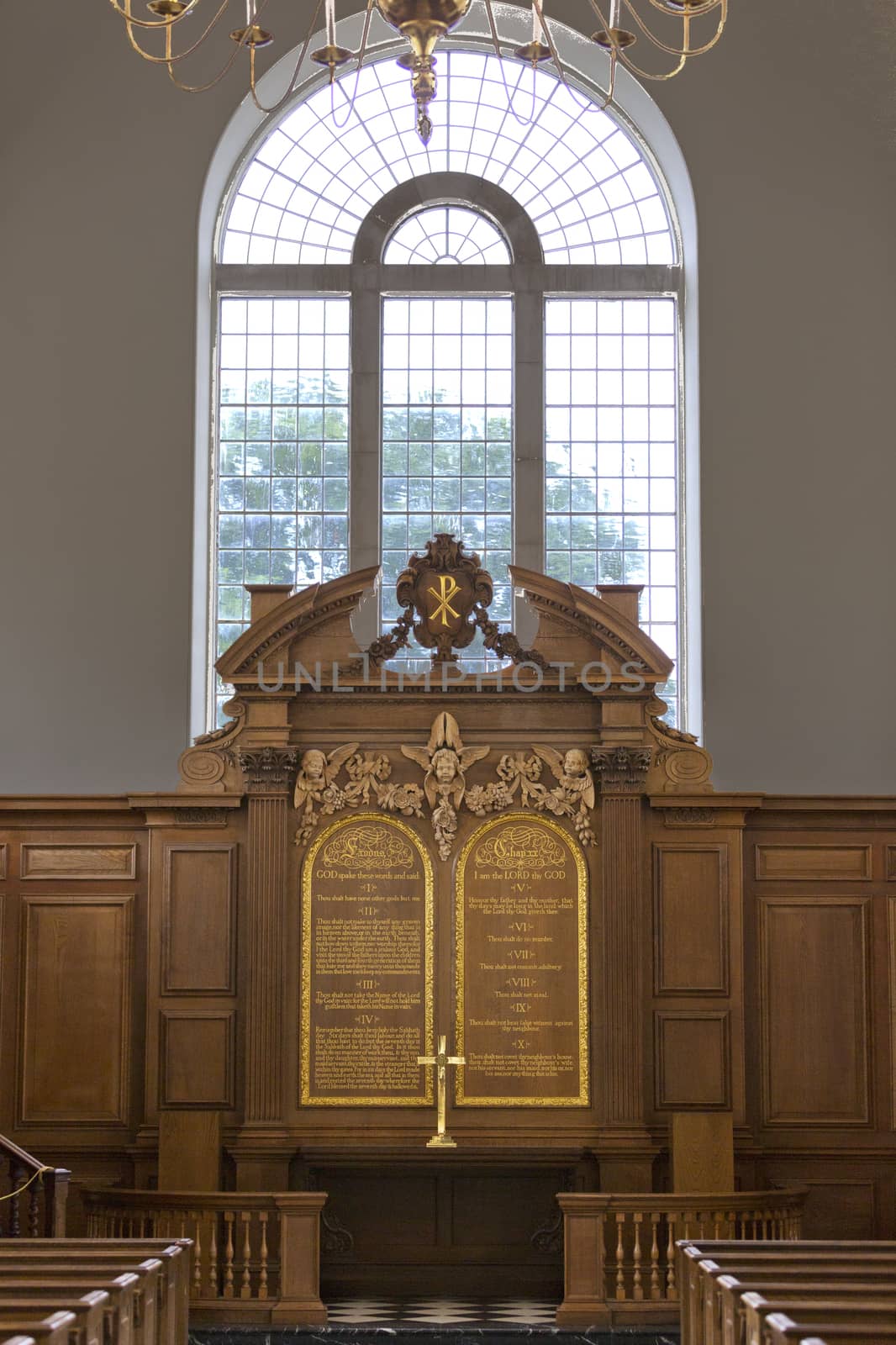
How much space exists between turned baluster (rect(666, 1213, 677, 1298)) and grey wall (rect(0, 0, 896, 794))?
3775 millimetres

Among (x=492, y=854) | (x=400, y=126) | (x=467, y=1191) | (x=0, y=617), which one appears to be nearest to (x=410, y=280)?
(x=400, y=126)

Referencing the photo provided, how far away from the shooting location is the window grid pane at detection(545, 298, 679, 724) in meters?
13.7

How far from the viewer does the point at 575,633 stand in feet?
35.8

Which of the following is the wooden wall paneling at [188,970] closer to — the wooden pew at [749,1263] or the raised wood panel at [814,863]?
the raised wood panel at [814,863]

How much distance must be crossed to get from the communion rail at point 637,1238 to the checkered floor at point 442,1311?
0.30m

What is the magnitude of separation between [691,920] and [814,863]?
924 mm

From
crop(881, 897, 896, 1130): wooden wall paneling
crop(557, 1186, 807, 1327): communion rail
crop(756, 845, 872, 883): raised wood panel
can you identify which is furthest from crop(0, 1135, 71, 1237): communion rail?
crop(881, 897, 896, 1130): wooden wall paneling

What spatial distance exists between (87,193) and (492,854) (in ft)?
20.5

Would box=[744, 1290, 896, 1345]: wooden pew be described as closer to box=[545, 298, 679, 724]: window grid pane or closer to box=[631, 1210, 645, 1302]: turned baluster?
Answer: box=[631, 1210, 645, 1302]: turned baluster

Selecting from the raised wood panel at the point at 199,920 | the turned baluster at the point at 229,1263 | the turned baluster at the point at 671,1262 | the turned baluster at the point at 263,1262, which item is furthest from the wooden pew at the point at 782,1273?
the raised wood panel at the point at 199,920

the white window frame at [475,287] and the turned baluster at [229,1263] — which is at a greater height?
the white window frame at [475,287]

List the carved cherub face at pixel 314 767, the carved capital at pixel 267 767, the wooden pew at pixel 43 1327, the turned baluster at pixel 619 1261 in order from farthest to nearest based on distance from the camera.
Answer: the carved cherub face at pixel 314 767
the carved capital at pixel 267 767
the turned baluster at pixel 619 1261
the wooden pew at pixel 43 1327

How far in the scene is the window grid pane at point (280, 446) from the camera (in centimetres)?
1370

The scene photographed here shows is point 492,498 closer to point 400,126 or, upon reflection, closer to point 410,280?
point 410,280
